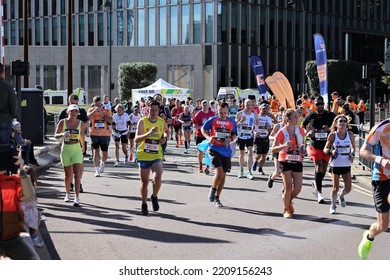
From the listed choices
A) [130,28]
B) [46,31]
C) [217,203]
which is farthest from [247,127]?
[46,31]

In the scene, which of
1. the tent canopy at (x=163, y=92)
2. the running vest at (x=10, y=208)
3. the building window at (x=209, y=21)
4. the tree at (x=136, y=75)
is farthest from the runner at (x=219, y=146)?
the building window at (x=209, y=21)

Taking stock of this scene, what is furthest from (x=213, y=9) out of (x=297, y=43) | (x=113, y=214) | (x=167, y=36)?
(x=113, y=214)

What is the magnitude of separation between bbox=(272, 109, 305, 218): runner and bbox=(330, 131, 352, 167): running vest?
0.72 meters

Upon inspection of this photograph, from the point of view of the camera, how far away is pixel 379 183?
7582 mm

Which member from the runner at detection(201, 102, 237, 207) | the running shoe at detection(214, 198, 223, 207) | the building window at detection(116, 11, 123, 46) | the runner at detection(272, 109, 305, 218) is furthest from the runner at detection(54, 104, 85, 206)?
the building window at detection(116, 11, 123, 46)

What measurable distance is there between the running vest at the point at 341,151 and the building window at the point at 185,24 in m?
55.3

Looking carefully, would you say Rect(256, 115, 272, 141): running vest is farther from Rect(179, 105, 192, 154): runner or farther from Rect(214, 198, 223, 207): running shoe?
Rect(179, 105, 192, 154): runner

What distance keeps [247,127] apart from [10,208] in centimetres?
1156

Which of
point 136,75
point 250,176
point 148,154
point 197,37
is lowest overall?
point 250,176

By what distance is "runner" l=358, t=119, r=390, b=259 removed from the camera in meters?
7.48

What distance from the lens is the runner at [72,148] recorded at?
38.2ft

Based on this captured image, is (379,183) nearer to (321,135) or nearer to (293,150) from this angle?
(293,150)

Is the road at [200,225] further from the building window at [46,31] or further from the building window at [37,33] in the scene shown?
the building window at [37,33]

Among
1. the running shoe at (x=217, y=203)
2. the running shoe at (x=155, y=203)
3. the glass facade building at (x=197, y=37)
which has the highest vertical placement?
the glass facade building at (x=197, y=37)
